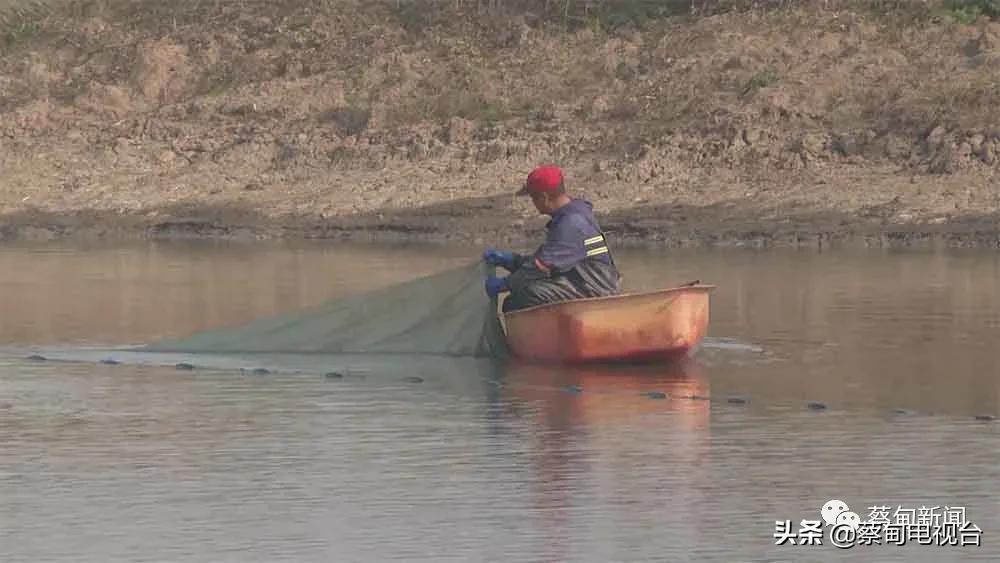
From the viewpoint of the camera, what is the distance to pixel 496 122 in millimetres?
33281

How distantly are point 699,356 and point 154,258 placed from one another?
12.1 meters

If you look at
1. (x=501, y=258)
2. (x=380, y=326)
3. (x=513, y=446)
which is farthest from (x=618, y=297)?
(x=513, y=446)

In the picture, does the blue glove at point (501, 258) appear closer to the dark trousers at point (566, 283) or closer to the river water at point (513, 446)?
the dark trousers at point (566, 283)

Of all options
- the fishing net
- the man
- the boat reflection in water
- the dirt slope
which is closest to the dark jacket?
the man

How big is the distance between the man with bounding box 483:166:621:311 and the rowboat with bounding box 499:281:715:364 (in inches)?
7.7

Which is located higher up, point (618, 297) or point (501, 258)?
point (501, 258)

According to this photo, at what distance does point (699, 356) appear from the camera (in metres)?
17.8

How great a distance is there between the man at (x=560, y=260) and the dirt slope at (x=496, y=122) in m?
11.2

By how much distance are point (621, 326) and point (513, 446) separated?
11.5ft

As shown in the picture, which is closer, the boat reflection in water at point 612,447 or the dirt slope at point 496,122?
the boat reflection in water at point 612,447

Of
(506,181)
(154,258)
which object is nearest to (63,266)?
(154,258)

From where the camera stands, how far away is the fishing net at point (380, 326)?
18.0m

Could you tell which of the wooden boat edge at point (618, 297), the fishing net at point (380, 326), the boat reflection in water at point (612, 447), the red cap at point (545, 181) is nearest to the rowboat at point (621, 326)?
the wooden boat edge at point (618, 297)

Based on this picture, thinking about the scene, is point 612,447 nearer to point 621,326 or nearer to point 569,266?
point 621,326
